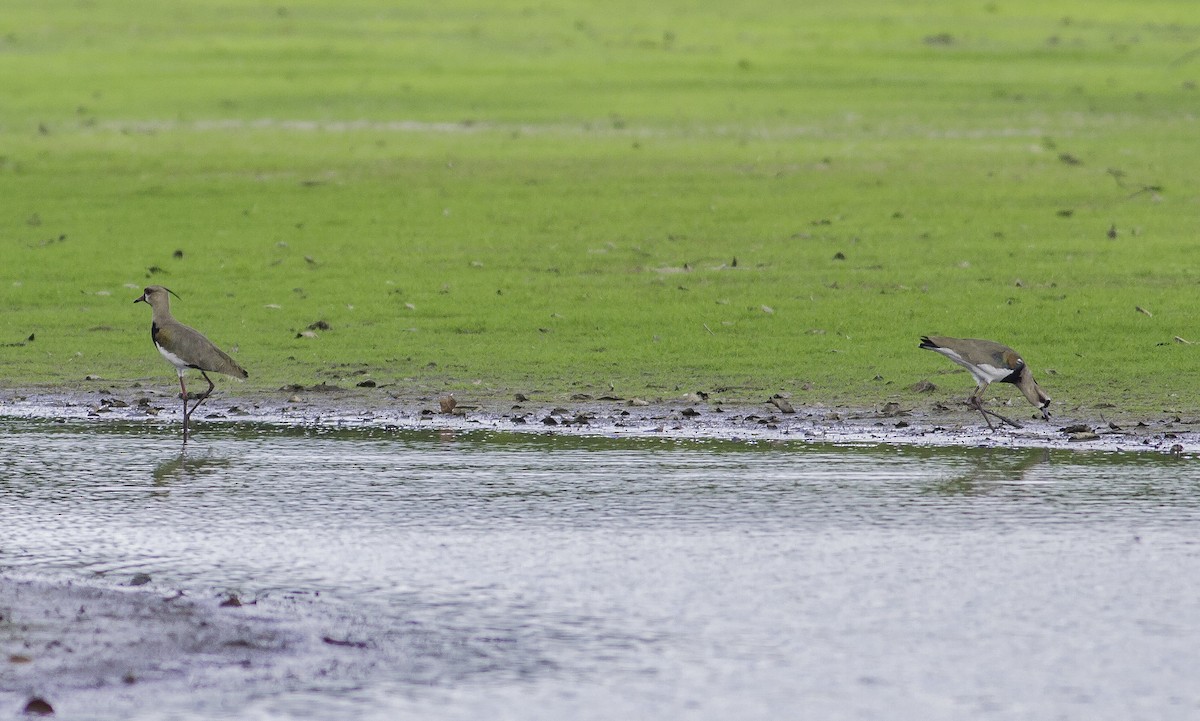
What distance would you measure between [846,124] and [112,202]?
1255cm

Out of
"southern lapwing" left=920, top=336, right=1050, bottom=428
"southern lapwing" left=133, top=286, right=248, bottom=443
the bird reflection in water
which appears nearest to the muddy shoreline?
"southern lapwing" left=920, top=336, right=1050, bottom=428

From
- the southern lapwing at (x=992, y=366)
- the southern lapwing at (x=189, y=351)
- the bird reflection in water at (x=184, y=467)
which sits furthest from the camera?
the southern lapwing at (x=189, y=351)

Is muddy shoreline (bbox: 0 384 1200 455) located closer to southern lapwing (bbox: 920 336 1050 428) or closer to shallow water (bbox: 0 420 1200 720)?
southern lapwing (bbox: 920 336 1050 428)

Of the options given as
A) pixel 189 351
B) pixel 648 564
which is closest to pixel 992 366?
pixel 648 564

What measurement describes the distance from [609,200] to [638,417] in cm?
1083

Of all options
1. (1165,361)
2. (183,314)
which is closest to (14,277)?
(183,314)

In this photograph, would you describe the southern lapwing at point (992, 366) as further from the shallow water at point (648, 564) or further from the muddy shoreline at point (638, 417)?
the shallow water at point (648, 564)

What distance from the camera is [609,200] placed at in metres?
22.5

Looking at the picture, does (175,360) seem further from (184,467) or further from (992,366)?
(992,366)

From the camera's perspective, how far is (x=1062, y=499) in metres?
9.05

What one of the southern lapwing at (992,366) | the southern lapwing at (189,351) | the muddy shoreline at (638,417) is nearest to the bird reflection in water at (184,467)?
the muddy shoreline at (638,417)

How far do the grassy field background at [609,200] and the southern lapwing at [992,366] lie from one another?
0.76 meters

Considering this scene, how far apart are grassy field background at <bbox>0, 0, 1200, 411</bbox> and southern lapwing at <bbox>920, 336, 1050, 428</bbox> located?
759 mm

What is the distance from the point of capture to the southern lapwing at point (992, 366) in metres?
11.5
